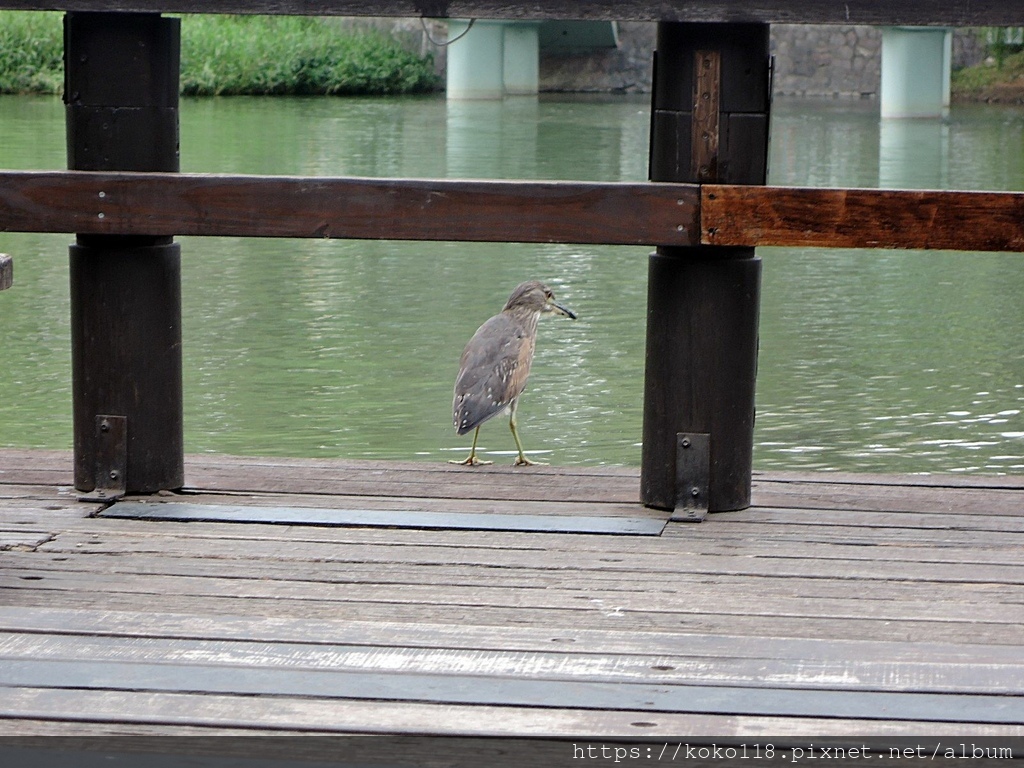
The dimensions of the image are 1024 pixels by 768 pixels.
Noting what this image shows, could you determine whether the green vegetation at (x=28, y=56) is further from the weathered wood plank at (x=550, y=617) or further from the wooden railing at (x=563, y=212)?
the weathered wood plank at (x=550, y=617)

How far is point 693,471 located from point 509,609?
0.97 meters

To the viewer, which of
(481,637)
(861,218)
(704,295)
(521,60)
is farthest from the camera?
(521,60)

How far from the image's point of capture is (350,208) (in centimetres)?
400

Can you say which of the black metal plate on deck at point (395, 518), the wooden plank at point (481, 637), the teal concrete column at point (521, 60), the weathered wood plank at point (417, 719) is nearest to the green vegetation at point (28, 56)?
the teal concrete column at point (521, 60)

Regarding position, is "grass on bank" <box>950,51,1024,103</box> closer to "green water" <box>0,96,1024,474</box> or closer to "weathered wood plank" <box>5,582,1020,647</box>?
"green water" <box>0,96,1024,474</box>

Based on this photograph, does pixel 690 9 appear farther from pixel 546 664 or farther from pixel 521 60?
pixel 521 60

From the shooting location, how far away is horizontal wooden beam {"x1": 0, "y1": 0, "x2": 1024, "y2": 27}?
388 centimetres

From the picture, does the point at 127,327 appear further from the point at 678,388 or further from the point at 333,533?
the point at 678,388

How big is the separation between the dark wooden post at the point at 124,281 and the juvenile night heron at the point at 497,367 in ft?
3.82

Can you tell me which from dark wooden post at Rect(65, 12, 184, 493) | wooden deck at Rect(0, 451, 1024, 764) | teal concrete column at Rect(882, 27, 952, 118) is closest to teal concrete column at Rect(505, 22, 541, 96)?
teal concrete column at Rect(882, 27, 952, 118)

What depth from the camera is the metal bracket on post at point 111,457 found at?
4277 mm

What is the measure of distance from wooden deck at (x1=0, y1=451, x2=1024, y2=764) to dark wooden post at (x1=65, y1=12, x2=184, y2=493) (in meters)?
0.17

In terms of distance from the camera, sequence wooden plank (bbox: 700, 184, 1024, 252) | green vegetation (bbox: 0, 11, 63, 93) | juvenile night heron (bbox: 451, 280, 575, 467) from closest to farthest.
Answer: wooden plank (bbox: 700, 184, 1024, 252)
juvenile night heron (bbox: 451, 280, 575, 467)
green vegetation (bbox: 0, 11, 63, 93)

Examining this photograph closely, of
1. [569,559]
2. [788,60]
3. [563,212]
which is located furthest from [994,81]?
[569,559]
